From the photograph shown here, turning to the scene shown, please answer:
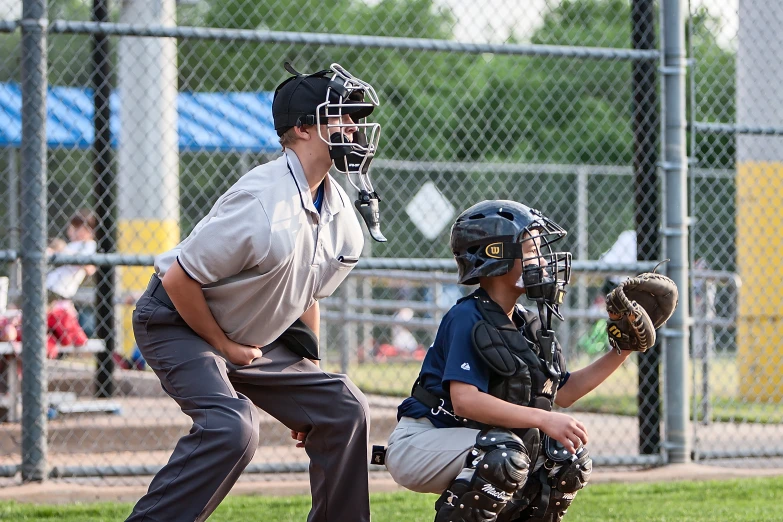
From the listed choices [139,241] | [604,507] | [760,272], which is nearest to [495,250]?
[604,507]

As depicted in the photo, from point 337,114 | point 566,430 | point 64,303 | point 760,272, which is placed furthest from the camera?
point 760,272

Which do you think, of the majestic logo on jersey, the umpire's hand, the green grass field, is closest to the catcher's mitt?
the majestic logo on jersey

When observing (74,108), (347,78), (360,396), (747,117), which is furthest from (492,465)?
(74,108)

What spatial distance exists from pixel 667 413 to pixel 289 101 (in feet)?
11.9

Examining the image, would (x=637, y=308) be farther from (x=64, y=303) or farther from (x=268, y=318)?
(x=64, y=303)

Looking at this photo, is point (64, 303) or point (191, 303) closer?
point (191, 303)

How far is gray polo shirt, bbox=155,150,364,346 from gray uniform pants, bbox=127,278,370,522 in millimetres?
151

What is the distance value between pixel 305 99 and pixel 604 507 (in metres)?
2.66

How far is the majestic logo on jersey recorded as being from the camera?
3643 millimetres

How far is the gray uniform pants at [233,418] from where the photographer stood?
134 inches

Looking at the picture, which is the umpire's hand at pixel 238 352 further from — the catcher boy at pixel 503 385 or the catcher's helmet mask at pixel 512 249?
the catcher's helmet mask at pixel 512 249

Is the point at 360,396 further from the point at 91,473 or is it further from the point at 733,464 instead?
the point at 733,464

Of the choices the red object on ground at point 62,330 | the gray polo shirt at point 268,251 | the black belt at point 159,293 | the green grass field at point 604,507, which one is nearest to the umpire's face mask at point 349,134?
the gray polo shirt at point 268,251

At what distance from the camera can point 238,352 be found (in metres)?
3.77
